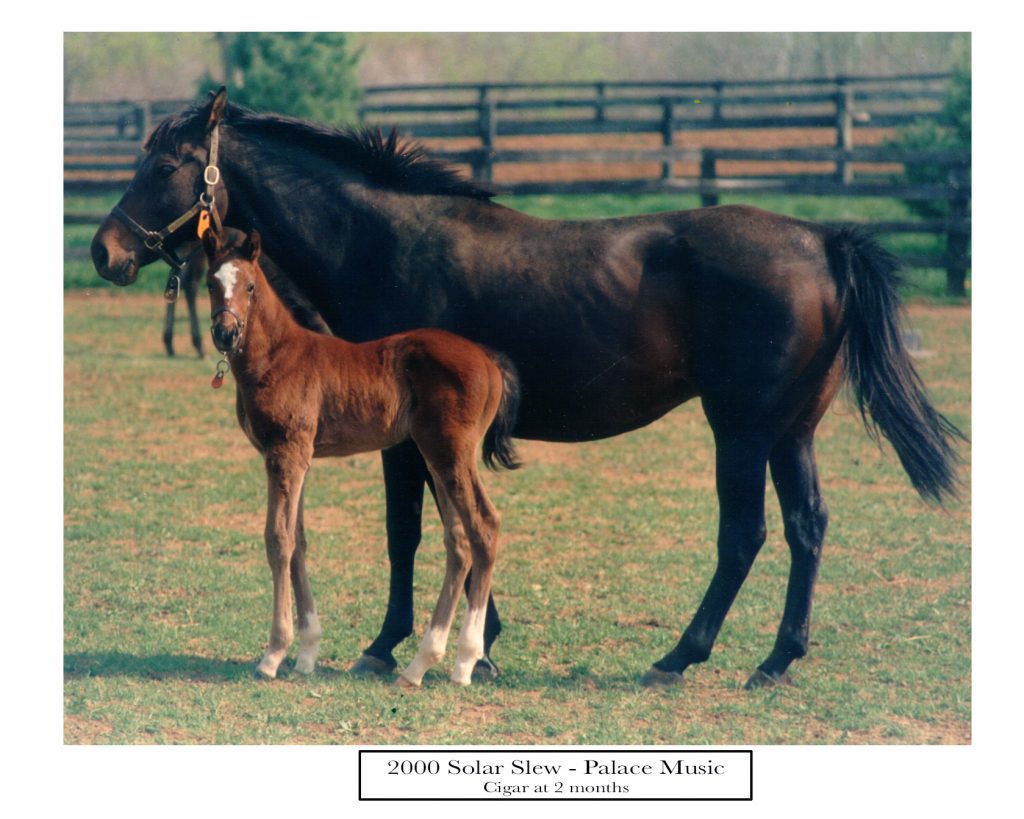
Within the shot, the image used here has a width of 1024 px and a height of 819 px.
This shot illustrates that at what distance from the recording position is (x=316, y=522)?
8.41m

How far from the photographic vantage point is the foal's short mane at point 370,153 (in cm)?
525

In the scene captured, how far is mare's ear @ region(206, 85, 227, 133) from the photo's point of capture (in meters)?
4.93

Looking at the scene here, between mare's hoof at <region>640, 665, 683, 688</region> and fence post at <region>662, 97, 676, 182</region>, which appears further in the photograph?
fence post at <region>662, 97, 676, 182</region>

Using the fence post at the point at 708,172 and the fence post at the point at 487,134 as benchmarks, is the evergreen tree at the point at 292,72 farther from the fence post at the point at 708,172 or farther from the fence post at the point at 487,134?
the fence post at the point at 708,172

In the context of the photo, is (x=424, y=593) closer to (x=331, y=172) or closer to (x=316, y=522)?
(x=316, y=522)

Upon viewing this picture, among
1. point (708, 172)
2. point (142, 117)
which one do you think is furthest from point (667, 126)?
point (142, 117)

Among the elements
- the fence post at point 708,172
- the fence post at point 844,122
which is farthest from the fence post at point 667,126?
the fence post at point 844,122

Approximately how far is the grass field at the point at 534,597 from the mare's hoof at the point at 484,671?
0.08 meters

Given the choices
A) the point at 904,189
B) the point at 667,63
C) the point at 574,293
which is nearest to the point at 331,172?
the point at 574,293

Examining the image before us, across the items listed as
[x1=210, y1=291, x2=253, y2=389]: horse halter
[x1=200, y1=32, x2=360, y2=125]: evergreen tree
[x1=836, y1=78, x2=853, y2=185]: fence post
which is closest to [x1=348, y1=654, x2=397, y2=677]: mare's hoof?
[x1=210, y1=291, x2=253, y2=389]: horse halter

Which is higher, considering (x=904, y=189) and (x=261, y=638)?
(x=904, y=189)

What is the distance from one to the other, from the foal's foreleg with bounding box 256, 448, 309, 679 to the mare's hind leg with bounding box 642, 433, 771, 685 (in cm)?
165

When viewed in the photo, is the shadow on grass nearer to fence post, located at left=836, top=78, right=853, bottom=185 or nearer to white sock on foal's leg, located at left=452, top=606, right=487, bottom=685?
Result: white sock on foal's leg, located at left=452, top=606, right=487, bottom=685

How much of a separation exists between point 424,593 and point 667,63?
1466 centimetres
